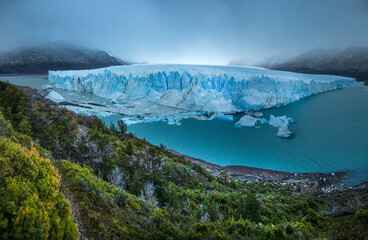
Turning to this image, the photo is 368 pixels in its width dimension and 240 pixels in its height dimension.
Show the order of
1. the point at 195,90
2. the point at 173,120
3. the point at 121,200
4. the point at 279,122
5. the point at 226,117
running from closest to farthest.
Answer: the point at 121,200 → the point at 279,122 → the point at 173,120 → the point at 226,117 → the point at 195,90

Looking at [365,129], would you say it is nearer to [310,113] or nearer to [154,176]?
[310,113]

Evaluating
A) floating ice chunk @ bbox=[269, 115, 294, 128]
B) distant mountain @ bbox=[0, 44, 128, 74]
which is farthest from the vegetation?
distant mountain @ bbox=[0, 44, 128, 74]

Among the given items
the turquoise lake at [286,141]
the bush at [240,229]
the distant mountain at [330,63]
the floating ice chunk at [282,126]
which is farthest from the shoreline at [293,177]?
the distant mountain at [330,63]

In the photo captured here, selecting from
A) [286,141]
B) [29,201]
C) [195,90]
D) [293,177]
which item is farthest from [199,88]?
[29,201]

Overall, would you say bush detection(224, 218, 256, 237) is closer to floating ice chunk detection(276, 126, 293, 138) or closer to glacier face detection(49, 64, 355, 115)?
floating ice chunk detection(276, 126, 293, 138)

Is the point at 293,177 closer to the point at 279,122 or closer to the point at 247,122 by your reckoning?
the point at 279,122

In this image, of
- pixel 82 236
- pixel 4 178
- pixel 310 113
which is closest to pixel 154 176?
pixel 82 236
